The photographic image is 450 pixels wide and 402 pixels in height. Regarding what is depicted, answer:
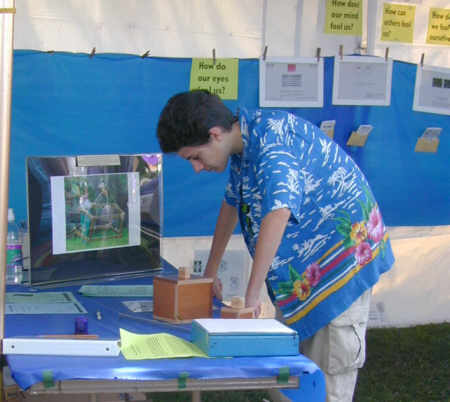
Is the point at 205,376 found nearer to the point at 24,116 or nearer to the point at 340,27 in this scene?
the point at 24,116

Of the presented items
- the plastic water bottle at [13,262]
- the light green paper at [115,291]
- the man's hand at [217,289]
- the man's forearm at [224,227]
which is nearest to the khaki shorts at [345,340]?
the man's hand at [217,289]

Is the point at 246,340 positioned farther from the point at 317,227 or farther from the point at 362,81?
the point at 362,81

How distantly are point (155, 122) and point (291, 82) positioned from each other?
68cm

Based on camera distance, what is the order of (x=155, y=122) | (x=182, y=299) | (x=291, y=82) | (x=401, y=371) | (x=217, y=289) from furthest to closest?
(x=401, y=371) → (x=291, y=82) → (x=155, y=122) → (x=217, y=289) → (x=182, y=299)

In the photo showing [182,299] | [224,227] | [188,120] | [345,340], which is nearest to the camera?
[188,120]

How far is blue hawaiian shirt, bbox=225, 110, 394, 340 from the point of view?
5.40 ft

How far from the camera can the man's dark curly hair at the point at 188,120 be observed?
4.89 ft

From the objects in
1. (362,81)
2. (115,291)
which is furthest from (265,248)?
(362,81)

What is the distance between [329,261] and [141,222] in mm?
714

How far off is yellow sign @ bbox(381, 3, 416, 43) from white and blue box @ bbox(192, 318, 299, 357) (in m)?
2.26

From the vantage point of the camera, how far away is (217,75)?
2877 mm

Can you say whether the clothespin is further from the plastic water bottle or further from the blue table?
the plastic water bottle

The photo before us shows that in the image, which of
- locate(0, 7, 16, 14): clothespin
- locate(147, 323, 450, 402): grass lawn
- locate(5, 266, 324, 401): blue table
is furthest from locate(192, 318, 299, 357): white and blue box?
locate(147, 323, 450, 402): grass lawn

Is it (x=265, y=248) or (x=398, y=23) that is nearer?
(x=265, y=248)
